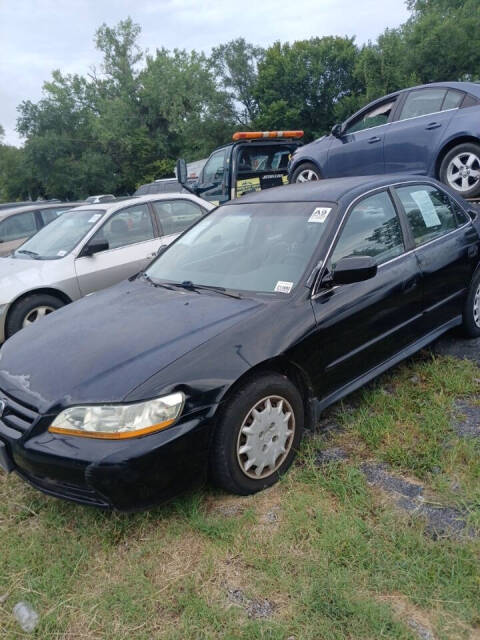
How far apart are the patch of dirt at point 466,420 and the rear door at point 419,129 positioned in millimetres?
3826

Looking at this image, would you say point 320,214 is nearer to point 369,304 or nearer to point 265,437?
point 369,304

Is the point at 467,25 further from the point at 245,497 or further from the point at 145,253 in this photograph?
the point at 245,497

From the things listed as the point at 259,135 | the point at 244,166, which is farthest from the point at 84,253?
the point at 259,135

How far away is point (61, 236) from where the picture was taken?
588cm

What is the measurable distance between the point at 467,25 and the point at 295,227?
115 ft

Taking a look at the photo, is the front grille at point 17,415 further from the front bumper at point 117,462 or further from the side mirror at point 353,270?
the side mirror at point 353,270

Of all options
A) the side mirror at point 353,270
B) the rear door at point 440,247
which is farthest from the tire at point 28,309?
the rear door at point 440,247

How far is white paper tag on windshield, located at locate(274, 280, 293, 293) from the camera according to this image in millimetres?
2898

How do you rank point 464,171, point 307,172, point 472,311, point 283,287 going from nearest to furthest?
point 283,287 → point 472,311 → point 464,171 → point 307,172

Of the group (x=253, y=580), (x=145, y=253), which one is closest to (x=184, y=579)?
(x=253, y=580)

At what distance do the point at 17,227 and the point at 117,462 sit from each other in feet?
24.9

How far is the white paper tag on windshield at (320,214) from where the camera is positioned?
3160 millimetres

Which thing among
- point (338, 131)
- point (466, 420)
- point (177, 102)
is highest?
point (177, 102)

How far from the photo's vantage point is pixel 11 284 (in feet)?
16.9
